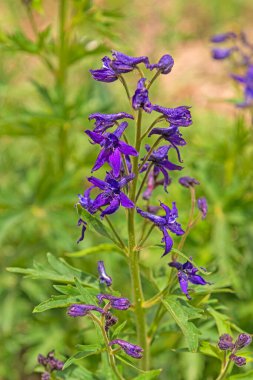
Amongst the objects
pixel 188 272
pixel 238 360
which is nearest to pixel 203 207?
pixel 188 272

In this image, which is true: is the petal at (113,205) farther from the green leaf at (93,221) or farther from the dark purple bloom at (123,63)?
the dark purple bloom at (123,63)

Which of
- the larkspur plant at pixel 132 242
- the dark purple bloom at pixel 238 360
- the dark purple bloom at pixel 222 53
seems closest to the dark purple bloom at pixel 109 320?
the larkspur plant at pixel 132 242

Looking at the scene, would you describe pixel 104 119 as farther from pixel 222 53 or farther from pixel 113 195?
pixel 222 53

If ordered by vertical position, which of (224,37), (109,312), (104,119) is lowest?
(109,312)

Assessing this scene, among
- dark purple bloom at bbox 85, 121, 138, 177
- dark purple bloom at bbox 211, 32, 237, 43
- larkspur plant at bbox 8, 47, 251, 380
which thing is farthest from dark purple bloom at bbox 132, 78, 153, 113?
dark purple bloom at bbox 211, 32, 237, 43

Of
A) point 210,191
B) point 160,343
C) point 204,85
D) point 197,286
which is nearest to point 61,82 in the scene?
point 210,191

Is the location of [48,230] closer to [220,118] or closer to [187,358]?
[187,358]
